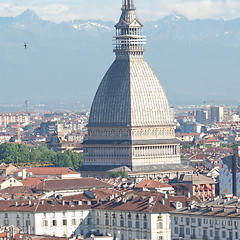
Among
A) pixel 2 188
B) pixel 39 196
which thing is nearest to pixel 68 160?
pixel 2 188

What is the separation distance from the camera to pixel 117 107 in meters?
163

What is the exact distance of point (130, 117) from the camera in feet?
529

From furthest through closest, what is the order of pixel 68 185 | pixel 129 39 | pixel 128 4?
pixel 128 4, pixel 129 39, pixel 68 185

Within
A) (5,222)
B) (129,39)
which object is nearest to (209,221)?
(5,222)

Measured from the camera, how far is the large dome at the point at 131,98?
16188 centimetres

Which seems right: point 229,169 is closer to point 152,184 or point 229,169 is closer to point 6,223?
point 152,184

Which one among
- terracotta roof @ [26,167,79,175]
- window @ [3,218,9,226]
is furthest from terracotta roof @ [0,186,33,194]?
terracotta roof @ [26,167,79,175]

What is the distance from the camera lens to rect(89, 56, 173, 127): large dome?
531 feet

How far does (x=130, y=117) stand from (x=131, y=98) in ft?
7.45

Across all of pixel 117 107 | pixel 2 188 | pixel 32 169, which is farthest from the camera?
pixel 117 107

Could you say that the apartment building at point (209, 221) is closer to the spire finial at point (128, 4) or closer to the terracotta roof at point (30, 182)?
the terracotta roof at point (30, 182)

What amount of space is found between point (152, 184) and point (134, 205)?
77.5 feet

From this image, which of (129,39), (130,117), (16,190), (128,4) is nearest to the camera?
(16,190)

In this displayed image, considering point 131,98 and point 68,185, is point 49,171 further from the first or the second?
point 68,185
